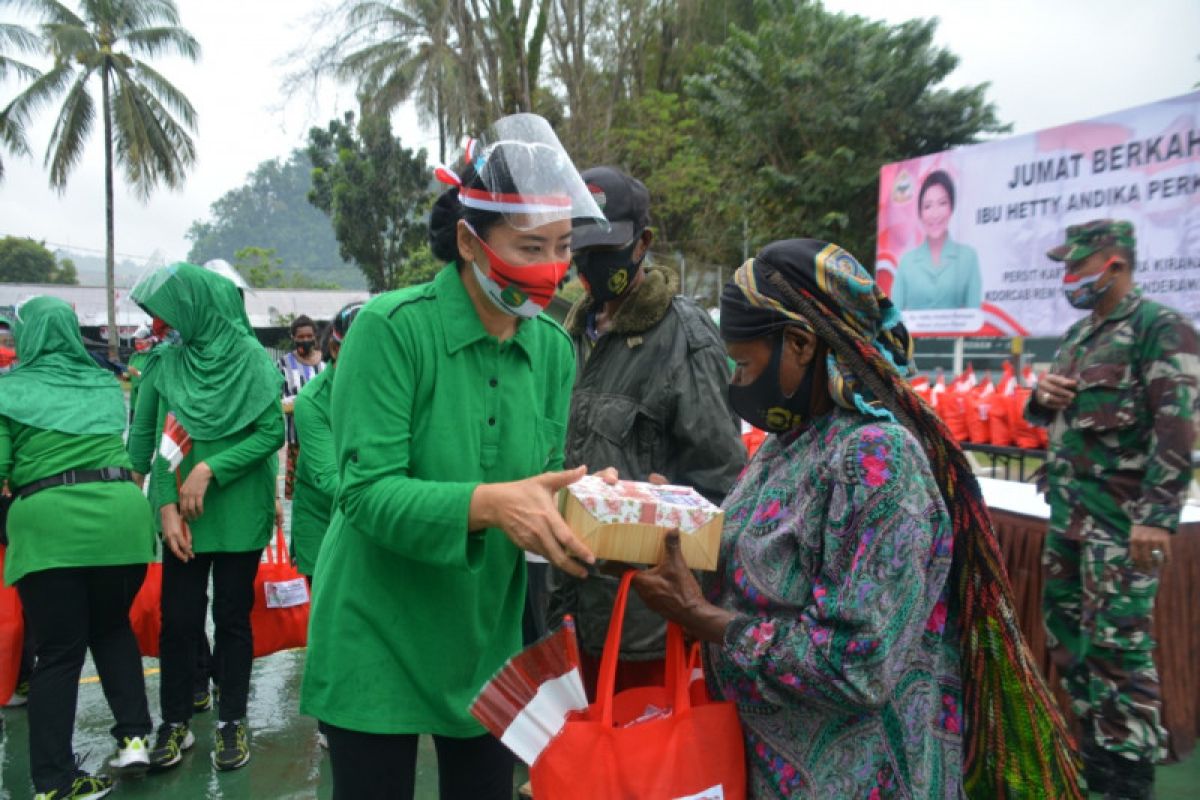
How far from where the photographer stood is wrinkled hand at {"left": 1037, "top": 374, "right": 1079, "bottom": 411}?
3.51 metres

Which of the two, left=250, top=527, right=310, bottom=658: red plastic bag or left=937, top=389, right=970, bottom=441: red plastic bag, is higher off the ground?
left=937, top=389, right=970, bottom=441: red plastic bag

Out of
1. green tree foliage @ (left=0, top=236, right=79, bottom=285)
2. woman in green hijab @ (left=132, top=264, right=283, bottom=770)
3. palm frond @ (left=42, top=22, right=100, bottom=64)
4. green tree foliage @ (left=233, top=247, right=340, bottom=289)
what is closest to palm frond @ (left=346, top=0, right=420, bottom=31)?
palm frond @ (left=42, top=22, right=100, bottom=64)

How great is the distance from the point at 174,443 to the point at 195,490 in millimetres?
247

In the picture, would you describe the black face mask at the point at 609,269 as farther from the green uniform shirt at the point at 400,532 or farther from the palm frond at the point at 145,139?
the palm frond at the point at 145,139

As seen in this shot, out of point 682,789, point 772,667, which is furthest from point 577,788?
point 772,667

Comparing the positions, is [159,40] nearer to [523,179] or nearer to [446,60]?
[446,60]

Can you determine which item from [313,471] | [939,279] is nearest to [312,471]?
[313,471]

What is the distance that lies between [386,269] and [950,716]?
3102cm

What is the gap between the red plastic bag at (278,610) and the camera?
4.27 metres

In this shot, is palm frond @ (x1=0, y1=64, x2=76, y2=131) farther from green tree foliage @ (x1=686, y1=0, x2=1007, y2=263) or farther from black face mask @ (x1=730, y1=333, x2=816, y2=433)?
black face mask @ (x1=730, y1=333, x2=816, y2=433)

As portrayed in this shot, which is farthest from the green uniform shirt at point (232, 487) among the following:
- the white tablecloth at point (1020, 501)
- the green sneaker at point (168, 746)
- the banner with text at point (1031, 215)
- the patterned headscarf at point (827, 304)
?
the banner with text at point (1031, 215)

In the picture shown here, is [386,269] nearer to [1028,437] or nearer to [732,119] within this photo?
[732,119]

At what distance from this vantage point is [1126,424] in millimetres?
3336

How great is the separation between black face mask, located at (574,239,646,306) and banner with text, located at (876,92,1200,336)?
6.50m
